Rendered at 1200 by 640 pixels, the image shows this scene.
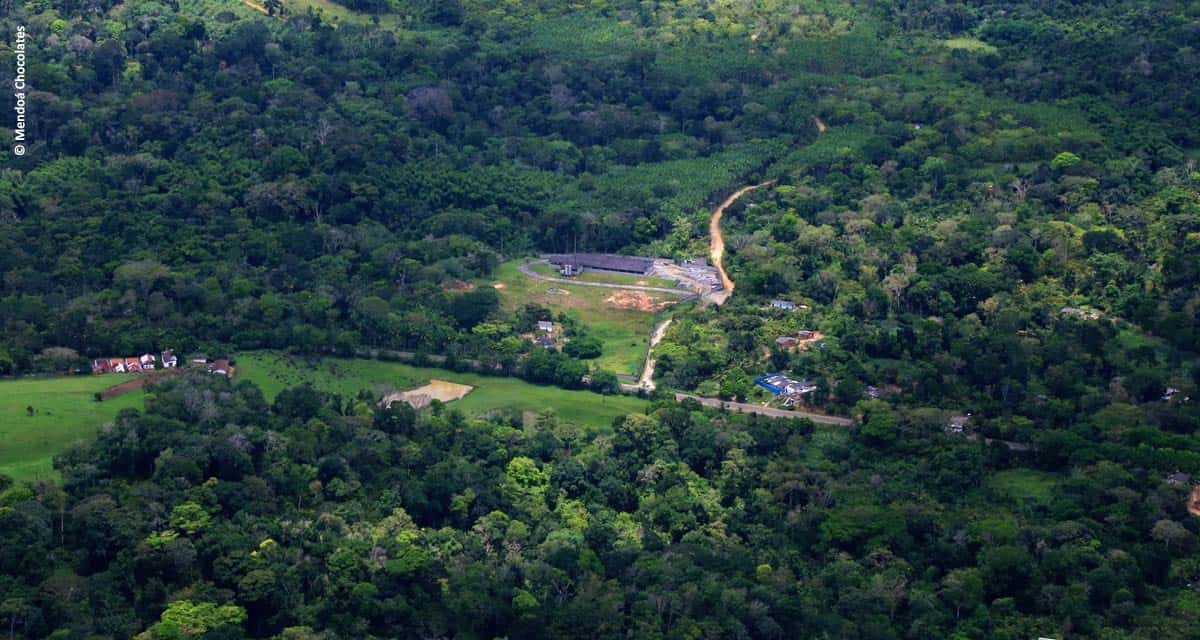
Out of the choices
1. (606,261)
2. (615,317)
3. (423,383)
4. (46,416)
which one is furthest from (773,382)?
(46,416)

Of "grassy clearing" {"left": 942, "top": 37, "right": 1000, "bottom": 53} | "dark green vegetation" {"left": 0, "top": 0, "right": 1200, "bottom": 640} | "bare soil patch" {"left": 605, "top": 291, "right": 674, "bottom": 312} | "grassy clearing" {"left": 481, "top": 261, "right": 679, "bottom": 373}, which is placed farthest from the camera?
"grassy clearing" {"left": 942, "top": 37, "right": 1000, "bottom": 53}

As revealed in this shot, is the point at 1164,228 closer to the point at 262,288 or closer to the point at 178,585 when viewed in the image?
the point at 262,288

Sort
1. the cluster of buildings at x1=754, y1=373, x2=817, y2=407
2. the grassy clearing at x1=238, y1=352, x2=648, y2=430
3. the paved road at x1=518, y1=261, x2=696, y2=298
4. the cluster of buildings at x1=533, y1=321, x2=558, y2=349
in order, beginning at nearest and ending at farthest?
the grassy clearing at x1=238, y1=352, x2=648, y2=430 < the cluster of buildings at x1=754, y1=373, x2=817, y2=407 < the cluster of buildings at x1=533, y1=321, x2=558, y2=349 < the paved road at x1=518, y1=261, x2=696, y2=298

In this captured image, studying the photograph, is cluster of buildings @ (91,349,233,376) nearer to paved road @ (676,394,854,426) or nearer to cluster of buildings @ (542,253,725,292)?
paved road @ (676,394,854,426)

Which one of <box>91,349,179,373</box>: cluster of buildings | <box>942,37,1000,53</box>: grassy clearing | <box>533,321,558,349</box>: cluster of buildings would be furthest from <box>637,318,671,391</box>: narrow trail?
<box>942,37,1000,53</box>: grassy clearing

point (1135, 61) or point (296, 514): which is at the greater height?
point (1135, 61)

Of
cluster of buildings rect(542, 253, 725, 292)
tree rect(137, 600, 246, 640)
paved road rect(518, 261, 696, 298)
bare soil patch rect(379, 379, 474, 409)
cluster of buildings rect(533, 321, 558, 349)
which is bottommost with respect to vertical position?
tree rect(137, 600, 246, 640)

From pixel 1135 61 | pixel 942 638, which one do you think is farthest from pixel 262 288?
pixel 1135 61

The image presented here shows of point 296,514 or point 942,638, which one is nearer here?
point 942,638
